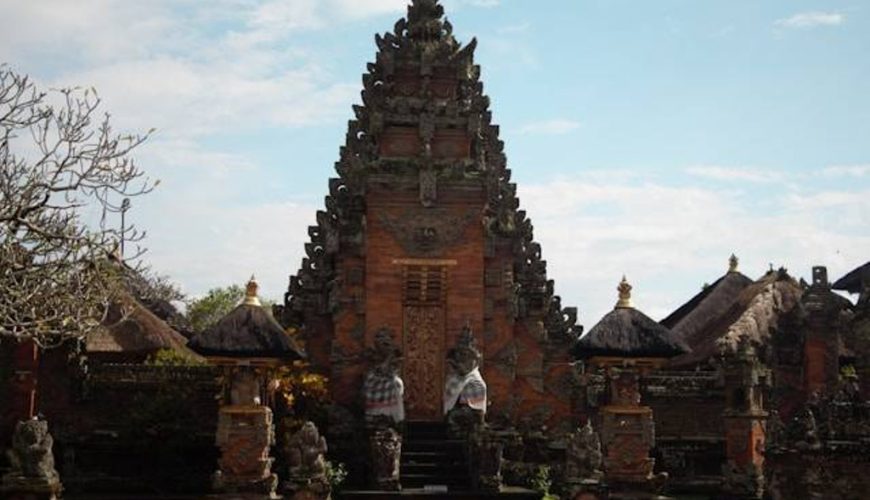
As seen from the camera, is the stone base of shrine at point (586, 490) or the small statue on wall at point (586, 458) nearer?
the stone base of shrine at point (586, 490)

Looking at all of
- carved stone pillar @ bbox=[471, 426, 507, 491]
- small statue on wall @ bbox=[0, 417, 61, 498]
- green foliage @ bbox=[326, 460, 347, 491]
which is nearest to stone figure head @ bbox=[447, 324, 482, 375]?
carved stone pillar @ bbox=[471, 426, 507, 491]

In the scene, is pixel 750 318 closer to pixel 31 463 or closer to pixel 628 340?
pixel 628 340

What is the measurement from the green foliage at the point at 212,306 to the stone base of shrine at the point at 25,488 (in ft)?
118

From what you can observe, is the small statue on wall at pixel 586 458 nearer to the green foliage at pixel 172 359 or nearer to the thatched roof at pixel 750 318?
the green foliage at pixel 172 359

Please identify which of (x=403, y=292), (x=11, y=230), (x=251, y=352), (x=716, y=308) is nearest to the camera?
(x=11, y=230)

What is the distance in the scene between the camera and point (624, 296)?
21188 mm

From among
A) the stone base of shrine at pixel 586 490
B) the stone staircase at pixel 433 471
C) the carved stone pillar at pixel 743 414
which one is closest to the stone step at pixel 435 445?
the stone staircase at pixel 433 471

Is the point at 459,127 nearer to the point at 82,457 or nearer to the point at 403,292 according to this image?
the point at 403,292

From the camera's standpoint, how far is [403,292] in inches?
947

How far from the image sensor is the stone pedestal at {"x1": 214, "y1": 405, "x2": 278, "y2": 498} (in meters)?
19.4

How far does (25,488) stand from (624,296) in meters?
10.5

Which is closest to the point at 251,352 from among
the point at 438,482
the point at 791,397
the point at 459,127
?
the point at 438,482

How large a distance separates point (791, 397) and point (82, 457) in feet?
53.9

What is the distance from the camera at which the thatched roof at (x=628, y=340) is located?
20109mm
